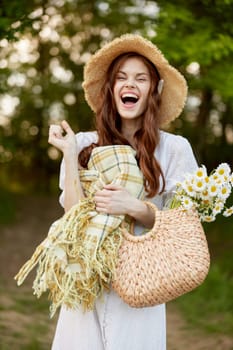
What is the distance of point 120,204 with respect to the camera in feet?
6.68

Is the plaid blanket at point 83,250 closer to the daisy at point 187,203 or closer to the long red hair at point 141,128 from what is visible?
the long red hair at point 141,128

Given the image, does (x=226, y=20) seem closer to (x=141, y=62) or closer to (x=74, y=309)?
(x=141, y=62)

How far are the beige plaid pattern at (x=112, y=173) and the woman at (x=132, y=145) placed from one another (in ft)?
0.10

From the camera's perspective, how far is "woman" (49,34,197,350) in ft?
6.96

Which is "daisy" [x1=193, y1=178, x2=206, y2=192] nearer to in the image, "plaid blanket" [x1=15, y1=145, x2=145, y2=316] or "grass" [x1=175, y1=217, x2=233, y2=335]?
"plaid blanket" [x1=15, y1=145, x2=145, y2=316]

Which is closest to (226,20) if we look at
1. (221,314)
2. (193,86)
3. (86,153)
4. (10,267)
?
(193,86)

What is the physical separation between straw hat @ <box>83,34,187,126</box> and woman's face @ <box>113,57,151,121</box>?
5 centimetres

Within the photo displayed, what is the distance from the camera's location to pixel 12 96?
1107 centimetres

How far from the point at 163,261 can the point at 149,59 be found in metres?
0.77

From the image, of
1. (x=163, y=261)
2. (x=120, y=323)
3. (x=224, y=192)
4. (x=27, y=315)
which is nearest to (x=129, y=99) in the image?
(x=224, y=192)

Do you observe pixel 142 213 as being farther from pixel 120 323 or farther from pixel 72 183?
pixel 120 323

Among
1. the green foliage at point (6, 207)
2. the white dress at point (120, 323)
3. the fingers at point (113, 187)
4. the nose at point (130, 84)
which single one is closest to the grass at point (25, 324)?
the white dress at point (120, 323)

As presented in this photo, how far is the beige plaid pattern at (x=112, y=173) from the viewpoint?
205cm

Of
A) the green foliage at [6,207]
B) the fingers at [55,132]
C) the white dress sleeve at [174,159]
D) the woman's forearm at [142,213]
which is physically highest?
the green foliage at [6,207]
